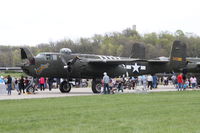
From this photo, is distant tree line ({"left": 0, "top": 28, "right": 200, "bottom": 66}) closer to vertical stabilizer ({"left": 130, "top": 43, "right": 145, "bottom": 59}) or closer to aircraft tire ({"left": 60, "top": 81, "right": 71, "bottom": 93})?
vertical stabilizer ({"left": 130, "top": 43, "right": 145, "bottom": 59})

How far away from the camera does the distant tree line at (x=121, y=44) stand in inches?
Answer: 3612

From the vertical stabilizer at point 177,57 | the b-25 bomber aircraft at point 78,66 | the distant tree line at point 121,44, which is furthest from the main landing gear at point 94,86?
the distant tree line at point 121,44

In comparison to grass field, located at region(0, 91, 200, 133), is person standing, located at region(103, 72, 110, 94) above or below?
above

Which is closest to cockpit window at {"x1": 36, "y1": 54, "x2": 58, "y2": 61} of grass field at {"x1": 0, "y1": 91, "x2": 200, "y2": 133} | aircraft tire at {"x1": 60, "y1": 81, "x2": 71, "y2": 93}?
aircraft tire at {"x1": 60, "y1": 81, "x2": 71, "y2": 93}

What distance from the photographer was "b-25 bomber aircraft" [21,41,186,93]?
109 ft

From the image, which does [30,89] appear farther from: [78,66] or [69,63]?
[78,66]

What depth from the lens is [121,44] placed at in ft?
347

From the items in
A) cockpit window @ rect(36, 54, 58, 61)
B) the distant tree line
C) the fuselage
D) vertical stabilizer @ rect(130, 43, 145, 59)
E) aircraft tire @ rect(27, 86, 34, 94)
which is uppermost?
the distant tree line

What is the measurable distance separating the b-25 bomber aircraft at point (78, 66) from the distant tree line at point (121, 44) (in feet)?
160

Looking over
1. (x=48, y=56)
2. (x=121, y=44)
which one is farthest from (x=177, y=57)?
(x=121, y=44)

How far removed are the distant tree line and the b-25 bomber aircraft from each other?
48.8 metres

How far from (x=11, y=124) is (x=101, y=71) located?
22.2 m

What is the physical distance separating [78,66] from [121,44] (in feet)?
236

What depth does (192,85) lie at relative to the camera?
44.0m
